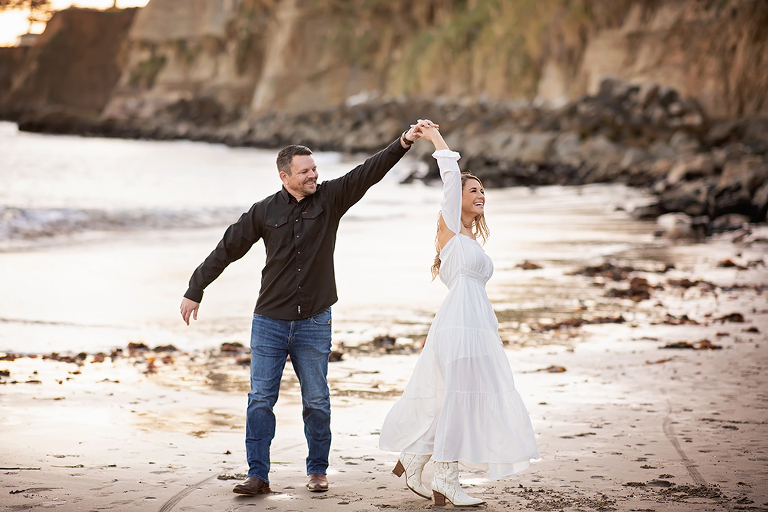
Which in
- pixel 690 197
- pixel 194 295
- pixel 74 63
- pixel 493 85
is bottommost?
pixel 194 295

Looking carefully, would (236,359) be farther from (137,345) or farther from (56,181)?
(56,181)

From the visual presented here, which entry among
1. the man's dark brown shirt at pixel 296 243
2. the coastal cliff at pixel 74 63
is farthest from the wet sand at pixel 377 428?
the coastal cliff at pixel 74 63

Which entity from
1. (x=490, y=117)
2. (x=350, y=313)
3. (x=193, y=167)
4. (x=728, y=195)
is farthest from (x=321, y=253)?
(x=490, y=117)

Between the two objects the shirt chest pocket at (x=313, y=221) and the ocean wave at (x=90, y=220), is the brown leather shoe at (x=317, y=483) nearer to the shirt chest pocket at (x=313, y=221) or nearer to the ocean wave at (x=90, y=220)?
the shirt chest pocket at (x=313, y=221)

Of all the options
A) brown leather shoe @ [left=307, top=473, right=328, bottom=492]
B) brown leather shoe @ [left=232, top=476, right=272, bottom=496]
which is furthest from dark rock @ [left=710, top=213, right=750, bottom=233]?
brown leather shoe @ [left=232, top=476, right=272, bottom=496]

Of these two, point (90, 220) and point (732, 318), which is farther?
point (90, 220)

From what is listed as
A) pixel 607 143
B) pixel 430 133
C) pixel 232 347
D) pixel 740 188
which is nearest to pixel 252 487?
pixel 430 133

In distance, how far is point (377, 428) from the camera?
522 centimetres

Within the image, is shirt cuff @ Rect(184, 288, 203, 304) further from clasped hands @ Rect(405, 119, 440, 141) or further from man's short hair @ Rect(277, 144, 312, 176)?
clasped hands @ Rect(405, 119, 440, 141)

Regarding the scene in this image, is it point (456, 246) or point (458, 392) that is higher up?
point (456, 246)

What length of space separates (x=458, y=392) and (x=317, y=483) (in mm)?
805

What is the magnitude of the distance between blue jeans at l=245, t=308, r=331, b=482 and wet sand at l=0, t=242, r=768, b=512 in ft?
0.74

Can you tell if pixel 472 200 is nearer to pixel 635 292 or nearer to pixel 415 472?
pixel 415 472

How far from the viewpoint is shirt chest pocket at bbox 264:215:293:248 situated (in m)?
4.35
